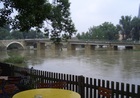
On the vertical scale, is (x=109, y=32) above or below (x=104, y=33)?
above

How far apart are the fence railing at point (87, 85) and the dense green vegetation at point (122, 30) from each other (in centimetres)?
7183

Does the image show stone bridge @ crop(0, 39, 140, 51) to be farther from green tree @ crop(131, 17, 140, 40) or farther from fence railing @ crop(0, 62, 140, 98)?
fence railing @ crop(0, 62, 140, 98)

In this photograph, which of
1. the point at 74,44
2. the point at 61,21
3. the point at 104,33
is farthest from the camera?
the point at 104,33

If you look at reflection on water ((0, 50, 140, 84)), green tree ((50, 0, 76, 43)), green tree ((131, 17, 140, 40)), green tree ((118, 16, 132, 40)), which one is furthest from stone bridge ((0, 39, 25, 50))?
green tree ((50, 0, 76, 43))

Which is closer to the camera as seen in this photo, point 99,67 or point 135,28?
point 99,67

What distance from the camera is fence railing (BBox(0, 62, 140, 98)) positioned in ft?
17.1

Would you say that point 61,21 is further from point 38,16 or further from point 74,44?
point 74,44

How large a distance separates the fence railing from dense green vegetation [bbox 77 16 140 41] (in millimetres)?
71830

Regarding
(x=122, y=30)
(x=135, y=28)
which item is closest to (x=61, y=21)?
(x=135, y=28)

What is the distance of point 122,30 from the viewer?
82.9 metres

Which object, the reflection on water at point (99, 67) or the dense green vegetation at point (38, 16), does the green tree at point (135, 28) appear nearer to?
the reflection on water at point (99, 67)

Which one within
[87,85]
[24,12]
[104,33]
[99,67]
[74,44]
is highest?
[24,12]

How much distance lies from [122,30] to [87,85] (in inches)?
3104

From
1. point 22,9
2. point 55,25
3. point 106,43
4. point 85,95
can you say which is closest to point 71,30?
point 55,25
